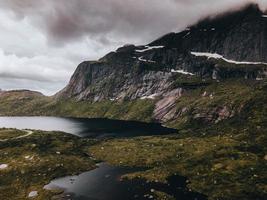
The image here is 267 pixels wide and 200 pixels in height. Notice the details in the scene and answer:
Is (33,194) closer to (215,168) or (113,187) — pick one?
(113,187)

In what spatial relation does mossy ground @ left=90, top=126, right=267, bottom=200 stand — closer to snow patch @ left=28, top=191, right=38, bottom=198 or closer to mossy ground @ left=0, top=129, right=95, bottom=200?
mossy ground @ left=0, top=129, right=95, bottom=200

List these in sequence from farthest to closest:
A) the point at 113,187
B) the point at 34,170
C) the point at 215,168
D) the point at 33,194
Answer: the point at 34,170 → the point at 215,168 → the point at 113,187 → the point at 33,194

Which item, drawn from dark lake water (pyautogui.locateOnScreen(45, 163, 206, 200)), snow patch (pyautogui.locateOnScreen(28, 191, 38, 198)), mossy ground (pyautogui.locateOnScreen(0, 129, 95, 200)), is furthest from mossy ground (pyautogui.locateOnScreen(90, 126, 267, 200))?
snow patch (pyautogui.locateOnScreen(28, 191, 38, 198))

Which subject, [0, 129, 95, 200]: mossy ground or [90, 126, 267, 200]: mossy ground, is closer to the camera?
[90, 126, 267, 200]: mossy ground

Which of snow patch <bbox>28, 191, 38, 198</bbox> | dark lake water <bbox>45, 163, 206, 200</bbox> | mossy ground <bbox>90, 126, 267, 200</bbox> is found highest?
mossy ground <bbox>90, 126, 267, 200</bbox>

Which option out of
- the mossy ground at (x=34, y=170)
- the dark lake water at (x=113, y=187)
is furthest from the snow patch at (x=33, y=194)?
the dark lake water at (x=113, y=187)

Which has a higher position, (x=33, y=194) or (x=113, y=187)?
(x=113, y=187)

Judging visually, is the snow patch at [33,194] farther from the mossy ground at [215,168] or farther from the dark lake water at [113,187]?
the mossy ground at [215,168]

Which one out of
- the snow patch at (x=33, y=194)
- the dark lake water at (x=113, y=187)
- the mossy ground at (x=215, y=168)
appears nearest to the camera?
the dark lake water at (x=113, y=187)

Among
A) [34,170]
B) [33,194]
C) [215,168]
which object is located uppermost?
[215,168]

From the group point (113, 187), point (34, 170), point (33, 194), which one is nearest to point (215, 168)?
point (113, 187)

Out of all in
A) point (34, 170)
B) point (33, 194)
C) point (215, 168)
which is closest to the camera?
point (33, 194)

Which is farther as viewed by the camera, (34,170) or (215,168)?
(34,170)

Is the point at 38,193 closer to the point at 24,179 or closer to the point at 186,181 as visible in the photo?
the point at 24,179
